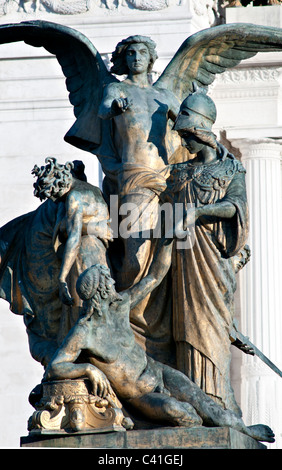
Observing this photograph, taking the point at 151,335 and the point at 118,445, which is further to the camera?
the point at 151,335

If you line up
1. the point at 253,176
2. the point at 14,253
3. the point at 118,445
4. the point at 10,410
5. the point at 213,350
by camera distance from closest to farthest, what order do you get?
1. the point at 118,445
2. the point at 213,350
3. the point at 14,253
4. the point at 10,410
5. the point at 253,176

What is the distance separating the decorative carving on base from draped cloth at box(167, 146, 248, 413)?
1150 millimetres

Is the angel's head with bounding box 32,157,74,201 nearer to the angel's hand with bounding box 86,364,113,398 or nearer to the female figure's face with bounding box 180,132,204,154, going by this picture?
the female figure's face with bounding box 180,132,204,154

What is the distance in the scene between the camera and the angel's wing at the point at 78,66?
15.4 metres

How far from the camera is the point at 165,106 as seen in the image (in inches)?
594

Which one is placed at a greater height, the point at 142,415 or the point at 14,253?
the point at 14,253

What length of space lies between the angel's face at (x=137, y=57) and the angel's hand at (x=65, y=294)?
240 cm

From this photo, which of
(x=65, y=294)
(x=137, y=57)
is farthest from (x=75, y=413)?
(x=137, y=57)

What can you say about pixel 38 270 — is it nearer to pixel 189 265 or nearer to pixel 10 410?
pixel 189 265

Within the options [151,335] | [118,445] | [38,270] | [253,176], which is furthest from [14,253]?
[253,176]

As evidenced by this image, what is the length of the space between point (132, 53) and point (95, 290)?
273cm

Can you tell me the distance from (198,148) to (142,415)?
2.71m

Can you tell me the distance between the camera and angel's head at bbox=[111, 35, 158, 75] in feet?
49.2

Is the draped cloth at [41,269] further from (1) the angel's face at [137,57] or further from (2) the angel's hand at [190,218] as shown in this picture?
(1) the angel's face at [137,57]
